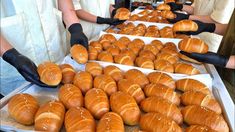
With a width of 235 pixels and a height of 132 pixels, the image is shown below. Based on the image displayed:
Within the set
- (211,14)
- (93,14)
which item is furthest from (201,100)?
(93,14)

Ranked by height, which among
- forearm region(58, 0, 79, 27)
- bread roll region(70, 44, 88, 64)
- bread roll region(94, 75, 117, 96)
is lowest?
bread roll region(94, 75, 117, 96)

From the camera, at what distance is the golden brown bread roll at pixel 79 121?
680 mm

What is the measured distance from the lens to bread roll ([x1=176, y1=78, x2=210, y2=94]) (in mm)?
928

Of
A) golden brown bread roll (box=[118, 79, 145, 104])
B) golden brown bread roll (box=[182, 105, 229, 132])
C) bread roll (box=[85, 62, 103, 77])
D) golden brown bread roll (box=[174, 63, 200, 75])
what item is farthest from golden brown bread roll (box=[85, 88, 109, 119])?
golden brown bread roll (box=[174, 63, 200, 75])

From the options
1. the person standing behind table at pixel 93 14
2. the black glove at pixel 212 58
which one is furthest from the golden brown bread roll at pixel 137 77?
the person standing behind table at pixel 93 14

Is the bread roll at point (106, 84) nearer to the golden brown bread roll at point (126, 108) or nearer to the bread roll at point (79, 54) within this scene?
the golden brown bread roll at point (126, 108)

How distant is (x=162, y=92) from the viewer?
88 centimetres

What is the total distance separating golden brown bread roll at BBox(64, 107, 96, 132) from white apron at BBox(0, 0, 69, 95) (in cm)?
65

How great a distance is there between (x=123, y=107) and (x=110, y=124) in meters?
0.11

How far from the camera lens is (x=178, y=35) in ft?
5.04

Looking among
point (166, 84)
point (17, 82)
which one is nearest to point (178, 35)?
point (166, 84)

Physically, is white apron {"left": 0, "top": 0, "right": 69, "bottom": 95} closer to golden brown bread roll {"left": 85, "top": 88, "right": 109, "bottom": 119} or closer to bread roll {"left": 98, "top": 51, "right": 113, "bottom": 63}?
bread roll {"left": 98, "top": 51, "right": 113, "bottom": 63}

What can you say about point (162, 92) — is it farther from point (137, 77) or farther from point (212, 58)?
point (212, 58)

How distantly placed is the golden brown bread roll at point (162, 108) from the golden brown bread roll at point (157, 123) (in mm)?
36
